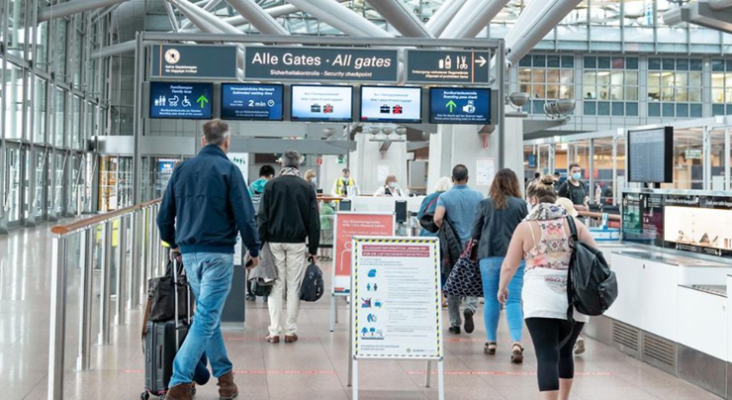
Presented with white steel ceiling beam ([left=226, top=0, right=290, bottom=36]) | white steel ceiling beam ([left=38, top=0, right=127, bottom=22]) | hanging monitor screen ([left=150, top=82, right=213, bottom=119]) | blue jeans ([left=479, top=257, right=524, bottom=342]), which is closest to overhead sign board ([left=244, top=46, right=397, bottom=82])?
hanging monitor screen ([left=150, top=82, right=213, bottom=119])

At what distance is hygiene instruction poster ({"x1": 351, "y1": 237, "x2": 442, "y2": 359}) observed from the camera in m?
5.56

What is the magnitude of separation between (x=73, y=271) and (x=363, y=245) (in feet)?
6.68

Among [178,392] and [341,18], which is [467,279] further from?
[341,18]

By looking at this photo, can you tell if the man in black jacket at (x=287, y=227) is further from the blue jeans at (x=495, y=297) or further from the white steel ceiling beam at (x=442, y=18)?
the white steel ceiling beam at (x=442, y=18)

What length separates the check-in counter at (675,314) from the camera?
5.93m

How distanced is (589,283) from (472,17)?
1290cm

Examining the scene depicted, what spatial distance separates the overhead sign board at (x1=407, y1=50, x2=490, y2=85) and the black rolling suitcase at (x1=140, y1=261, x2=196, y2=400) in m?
6.70

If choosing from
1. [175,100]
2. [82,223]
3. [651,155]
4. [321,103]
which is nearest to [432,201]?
[651,155]

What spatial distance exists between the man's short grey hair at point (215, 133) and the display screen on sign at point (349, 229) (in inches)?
147

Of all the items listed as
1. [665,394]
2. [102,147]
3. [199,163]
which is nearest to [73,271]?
[199,163]

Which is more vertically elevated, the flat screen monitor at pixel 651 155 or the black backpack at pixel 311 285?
the flat screen monitor at pixel 651 155

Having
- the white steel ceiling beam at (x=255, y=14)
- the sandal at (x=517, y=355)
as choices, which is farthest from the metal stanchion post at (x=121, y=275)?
the white steel ceiling beam at (x=255, y=14)

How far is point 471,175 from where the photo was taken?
1738 centimetres

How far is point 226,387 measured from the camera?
5.55 meters
